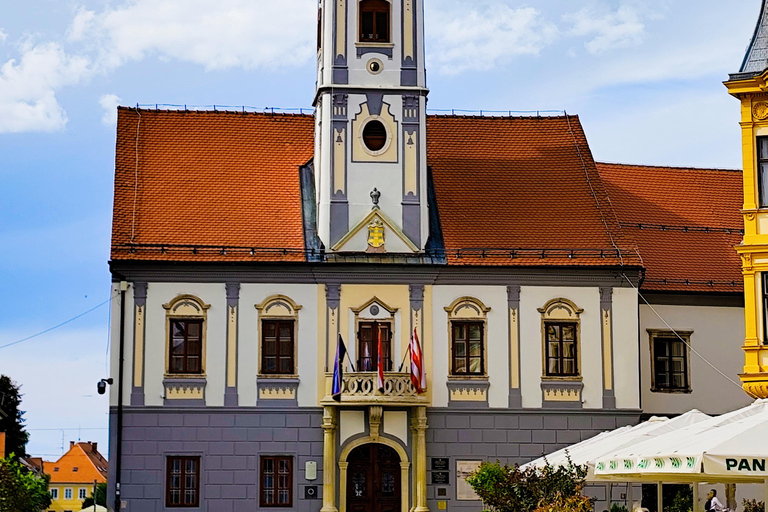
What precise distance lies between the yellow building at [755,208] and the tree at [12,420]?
47.0 meters

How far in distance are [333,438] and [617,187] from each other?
14.3 m

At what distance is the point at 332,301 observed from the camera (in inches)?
1658

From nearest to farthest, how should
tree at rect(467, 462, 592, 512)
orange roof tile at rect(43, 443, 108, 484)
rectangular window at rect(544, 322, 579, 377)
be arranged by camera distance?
tree at rect(467, 462, 592, 512) → rectangular window at rect(544, 322, 579, 377) → orange roof tile at rect(43, 443, 108, 484)

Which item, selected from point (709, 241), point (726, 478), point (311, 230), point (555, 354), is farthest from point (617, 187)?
point (726, 478)

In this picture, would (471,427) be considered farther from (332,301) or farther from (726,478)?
(726,478)

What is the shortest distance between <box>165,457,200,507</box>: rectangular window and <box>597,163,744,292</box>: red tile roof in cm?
1504

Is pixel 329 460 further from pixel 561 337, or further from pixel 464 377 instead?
pixel 561 337

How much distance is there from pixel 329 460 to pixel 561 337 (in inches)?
307

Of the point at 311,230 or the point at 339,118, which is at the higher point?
the point at 339,118

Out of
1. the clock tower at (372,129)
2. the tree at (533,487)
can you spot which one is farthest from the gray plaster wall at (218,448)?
the tree at (533,487)

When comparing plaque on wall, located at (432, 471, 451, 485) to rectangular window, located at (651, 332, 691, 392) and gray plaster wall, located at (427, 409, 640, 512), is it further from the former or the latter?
rectangular window, located at (651, 332, 691, 392)

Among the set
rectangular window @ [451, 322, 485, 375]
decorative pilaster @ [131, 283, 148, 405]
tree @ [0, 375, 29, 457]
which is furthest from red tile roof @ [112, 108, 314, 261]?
tree @ [0, 375, 29, 457]

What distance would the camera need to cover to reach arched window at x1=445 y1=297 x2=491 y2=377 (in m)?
42.4

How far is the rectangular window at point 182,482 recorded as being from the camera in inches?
1610
